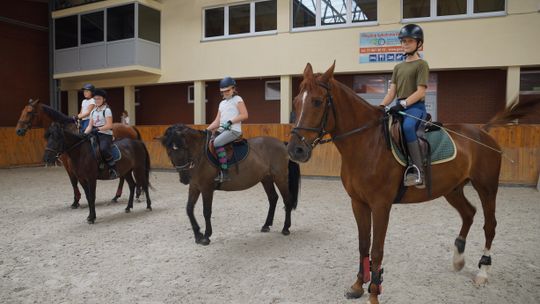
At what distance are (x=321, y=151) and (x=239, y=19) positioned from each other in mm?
6857

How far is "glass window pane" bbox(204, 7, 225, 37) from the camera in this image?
15.0 meters

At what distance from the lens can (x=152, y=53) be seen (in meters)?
15.5

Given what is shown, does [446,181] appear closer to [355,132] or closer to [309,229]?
[355,132]

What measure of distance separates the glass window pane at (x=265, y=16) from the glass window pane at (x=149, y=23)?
4.88m

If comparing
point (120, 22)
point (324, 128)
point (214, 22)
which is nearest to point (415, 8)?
point (214, 22)

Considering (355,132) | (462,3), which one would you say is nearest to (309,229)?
(355,132)

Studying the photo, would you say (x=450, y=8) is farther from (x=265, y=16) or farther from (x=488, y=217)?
(x=488, y=217)

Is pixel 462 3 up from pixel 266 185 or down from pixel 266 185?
up

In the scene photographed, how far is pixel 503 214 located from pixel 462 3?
26.2ft

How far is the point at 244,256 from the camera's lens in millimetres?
4590

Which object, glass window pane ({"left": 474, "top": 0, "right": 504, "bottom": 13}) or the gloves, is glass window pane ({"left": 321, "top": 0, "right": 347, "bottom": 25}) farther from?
the gloves

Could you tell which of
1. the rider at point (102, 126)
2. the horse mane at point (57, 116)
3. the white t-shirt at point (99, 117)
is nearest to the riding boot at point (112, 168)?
the rider at point (102, 126)

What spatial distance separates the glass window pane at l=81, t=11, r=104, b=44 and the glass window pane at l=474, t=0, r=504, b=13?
15.2m

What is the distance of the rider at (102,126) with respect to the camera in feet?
22.4
